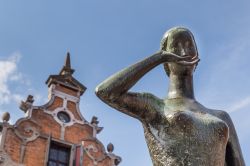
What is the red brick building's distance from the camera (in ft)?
35.5

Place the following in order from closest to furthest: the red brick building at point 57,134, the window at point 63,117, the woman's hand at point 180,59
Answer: the woman's hand at point 180,59 < the red brick building at point 57,134 < the window at point 63,117

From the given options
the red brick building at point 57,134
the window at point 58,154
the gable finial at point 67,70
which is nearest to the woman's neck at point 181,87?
the red brick building at point 57,134

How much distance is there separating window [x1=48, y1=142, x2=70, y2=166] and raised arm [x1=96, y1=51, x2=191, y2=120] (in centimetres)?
965

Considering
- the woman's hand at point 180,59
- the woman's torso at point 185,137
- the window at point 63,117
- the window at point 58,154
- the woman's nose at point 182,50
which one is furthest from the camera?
the window at point 63,117

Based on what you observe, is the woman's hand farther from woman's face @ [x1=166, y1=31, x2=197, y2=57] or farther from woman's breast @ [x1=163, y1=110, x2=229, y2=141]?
woman's breast @ [x1=163, y1=110, x2=229, y2=141]

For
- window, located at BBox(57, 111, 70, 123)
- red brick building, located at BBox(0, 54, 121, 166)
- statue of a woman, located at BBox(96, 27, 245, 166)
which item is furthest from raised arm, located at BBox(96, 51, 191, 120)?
window, located at BBox(57, 111, 70, 123)

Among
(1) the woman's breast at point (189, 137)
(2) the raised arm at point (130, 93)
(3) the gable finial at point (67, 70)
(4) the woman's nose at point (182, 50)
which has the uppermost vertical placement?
(3) the gable finial at point (67, 70)

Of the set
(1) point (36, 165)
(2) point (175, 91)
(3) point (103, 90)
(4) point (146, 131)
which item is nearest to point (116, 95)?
(3) point (103, 90)

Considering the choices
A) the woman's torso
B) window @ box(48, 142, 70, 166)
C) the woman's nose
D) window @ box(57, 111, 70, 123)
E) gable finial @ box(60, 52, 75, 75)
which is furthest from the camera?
gable finial @ box(60, 52, 75, 75)

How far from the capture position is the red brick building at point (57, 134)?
1081 cm

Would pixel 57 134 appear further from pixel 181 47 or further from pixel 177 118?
pixel 177 118

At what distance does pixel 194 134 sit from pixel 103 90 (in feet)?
1.33

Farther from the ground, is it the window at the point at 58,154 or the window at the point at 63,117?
the window at the point at 63,117

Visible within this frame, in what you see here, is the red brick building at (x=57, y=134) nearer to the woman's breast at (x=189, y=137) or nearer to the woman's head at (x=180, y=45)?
the woman's head at (x=180, y=45)
